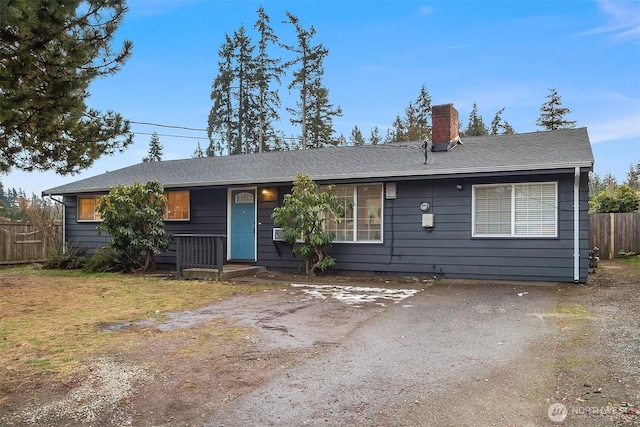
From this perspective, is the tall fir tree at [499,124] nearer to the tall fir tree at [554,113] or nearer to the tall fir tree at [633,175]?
the tall fir tree at [554,113]

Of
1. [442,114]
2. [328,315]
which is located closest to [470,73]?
[442,114]

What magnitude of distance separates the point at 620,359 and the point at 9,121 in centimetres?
784

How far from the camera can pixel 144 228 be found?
36.8 ft

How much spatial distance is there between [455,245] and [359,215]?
7.40 ft

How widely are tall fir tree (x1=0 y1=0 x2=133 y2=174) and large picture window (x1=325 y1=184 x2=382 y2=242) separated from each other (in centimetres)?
544

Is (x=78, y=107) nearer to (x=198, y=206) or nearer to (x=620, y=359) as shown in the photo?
(x=198, y=206)

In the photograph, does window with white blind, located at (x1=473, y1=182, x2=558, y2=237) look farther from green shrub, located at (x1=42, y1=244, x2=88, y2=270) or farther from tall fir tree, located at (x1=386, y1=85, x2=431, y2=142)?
tall fir tree, located at (x1=386, y1=85, x2=431, y2=142)

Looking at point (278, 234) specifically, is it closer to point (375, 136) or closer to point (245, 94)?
point (245, 94)

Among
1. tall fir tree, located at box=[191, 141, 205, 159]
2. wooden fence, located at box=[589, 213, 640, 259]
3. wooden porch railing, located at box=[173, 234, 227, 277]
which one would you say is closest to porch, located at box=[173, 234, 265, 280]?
wooden porch railing, located at box=[173, 234, 227, 277]

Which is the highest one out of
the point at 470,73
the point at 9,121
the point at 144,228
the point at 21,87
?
the point at 470,73

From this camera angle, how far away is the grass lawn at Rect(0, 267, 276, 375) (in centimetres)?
442

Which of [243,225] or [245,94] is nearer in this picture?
[243,225]

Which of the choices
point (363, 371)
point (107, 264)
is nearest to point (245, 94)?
point (107, 264)

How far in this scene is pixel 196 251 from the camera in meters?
10.6
